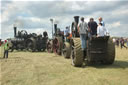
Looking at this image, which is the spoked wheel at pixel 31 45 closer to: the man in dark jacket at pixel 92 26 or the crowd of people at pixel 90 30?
the crowd of people at pixel 90 30

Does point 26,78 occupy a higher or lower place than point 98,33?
lower

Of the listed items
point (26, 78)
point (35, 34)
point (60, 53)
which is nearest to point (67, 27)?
point (60, 53)

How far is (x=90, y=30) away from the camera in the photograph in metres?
7.38

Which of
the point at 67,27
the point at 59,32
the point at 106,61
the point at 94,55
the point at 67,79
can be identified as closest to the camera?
the point at 67,79

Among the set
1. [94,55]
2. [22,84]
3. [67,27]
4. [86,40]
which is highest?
[67,27]

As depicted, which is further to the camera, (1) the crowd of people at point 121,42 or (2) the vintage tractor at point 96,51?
(1) the crowd of people at point 121,42

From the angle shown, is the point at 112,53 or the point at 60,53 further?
the point at 60,53

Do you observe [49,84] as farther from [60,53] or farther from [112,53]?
[60,53]

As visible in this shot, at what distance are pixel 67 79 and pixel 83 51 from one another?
7.54ft

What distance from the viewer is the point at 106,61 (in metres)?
7.42

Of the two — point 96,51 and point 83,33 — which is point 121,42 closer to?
point 83,33

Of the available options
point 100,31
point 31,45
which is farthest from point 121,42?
point 100,31

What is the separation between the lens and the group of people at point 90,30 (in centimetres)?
713

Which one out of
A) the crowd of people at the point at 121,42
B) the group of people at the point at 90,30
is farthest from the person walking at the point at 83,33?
the crowd of people at the point at 121,42
